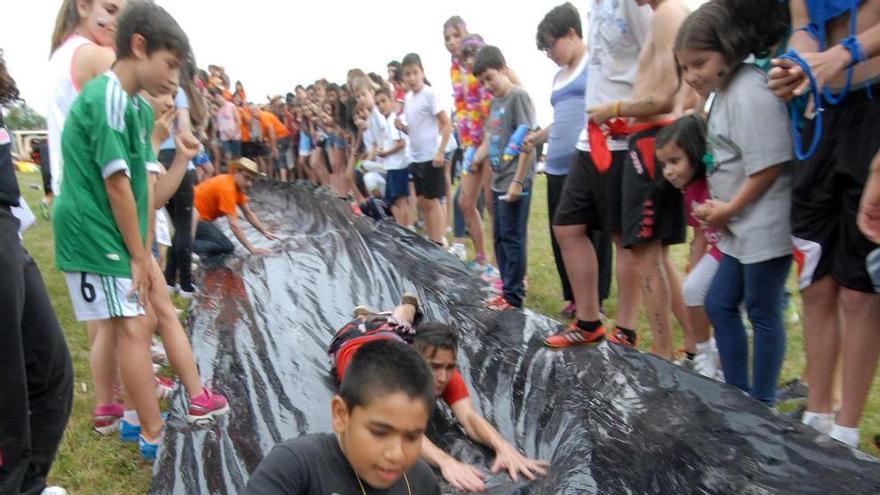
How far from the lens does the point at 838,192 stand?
2.07 metres

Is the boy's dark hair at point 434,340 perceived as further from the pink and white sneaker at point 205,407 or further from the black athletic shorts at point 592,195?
the black athletic shorts at point 592,195

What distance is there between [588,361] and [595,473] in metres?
0.76

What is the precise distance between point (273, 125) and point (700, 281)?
9924mm

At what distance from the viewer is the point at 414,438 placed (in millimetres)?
1447

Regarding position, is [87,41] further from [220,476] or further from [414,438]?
[414,438]

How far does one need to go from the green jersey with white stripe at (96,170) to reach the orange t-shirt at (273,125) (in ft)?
31.0

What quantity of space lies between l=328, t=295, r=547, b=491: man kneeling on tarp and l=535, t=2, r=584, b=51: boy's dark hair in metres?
1.53

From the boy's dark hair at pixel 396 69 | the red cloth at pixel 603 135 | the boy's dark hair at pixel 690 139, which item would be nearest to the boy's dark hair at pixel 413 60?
the boy's dark hair at pixel 396 69

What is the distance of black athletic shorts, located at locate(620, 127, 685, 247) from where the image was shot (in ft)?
9.19

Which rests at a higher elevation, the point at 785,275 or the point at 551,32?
the point at 551,32

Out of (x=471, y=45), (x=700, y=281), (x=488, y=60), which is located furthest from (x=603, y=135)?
(x=471, y=45)

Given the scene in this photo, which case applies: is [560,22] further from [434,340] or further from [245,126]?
[245,126]

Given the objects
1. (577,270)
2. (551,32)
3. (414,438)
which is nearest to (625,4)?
(551,32)

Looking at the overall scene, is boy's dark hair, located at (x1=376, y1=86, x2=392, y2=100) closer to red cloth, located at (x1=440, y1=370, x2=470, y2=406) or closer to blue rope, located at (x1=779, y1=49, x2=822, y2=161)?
red cloth, located at (x1=440, y1=370, x2=470, y2=406)
